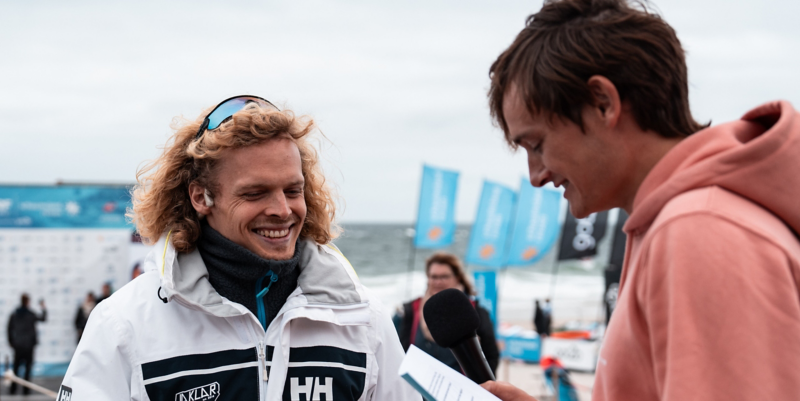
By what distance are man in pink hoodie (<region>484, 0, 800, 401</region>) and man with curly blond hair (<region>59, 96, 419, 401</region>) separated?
102 centimetres

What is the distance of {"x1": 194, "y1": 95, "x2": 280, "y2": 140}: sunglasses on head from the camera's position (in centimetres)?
226

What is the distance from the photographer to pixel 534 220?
1464 cm

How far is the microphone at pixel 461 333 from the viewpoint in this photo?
180cm

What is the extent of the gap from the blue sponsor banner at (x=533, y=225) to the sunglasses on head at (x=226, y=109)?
41.1 feet

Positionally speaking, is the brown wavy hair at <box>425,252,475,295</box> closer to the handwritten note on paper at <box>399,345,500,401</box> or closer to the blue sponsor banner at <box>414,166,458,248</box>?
the handwritten note on paper at <box>399,345,500,401</box>

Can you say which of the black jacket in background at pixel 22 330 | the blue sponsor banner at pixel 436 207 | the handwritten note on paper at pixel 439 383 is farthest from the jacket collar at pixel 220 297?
the blue sponsor banner at pixel 436 207

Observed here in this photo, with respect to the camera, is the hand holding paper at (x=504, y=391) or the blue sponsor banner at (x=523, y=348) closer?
the hand holding paper at (x=504, y=391)

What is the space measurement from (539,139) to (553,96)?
106mm

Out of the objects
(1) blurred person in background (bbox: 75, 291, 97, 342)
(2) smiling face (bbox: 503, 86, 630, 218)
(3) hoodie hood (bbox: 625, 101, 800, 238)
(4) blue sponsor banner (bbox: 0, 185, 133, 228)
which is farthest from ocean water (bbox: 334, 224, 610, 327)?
(3) hoodie hood (bbox: 625, 101, 800, 238)

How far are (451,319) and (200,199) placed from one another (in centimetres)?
107

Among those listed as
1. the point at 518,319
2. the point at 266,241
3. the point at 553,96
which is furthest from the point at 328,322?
the point at 518,319

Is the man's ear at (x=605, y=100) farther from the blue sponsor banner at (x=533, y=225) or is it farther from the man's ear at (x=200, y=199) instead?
the blue sponsor banner at (x=533, y=225)

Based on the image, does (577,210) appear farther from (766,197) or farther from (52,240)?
(52,240)

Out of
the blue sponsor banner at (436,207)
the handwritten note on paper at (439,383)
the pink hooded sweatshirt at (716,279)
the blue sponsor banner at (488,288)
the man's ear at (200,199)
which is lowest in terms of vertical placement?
the blue sponsor banner at (488,288)
